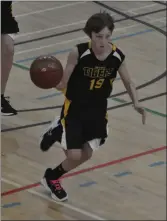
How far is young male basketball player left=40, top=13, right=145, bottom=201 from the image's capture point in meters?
4.58

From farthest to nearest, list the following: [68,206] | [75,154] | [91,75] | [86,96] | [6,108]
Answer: [6,108]
[68,206]
[75,154]
[86,96]
[91,75]

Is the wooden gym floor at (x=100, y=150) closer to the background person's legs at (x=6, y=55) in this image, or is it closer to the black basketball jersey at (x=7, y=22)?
the background person's legs at (x=6, y=55)

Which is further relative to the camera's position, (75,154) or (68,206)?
(68,206)

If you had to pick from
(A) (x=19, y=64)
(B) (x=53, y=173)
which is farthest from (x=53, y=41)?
(B) (x=53, y=173)

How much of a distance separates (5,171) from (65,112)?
118 centimetres

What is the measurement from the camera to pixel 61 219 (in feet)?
17.4

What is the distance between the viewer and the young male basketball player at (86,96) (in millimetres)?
4578

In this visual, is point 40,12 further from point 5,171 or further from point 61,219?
point 61,219

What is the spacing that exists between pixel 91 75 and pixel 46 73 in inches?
44.7

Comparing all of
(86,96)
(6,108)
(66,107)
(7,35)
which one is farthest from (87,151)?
(7,35)

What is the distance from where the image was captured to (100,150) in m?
6.47

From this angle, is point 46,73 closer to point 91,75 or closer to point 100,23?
point 100,23

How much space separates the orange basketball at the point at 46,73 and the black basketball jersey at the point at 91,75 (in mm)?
995

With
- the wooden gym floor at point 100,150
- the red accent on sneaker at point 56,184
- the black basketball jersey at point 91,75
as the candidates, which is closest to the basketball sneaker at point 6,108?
the wooden gym floor at point 100,150
